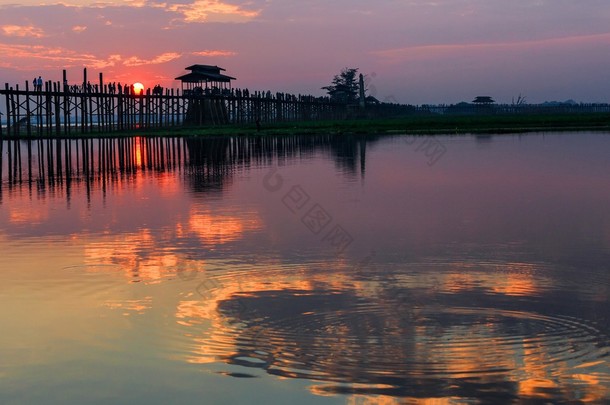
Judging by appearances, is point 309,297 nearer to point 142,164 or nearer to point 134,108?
point 142,164

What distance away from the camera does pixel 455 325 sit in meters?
8.28

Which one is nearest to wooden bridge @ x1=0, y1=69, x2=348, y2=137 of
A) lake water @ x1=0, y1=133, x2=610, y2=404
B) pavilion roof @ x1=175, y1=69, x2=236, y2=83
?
pavilion roof @ x1=175, y1=69, x2=236, y2=83

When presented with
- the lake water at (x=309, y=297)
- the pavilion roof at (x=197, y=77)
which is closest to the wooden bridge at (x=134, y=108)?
the pavilion roof at (x=197, y=77)

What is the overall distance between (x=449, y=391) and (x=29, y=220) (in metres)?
12.1

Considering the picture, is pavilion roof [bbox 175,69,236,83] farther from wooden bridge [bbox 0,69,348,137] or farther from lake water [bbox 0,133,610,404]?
lake water [bbox 0,133,610,404]

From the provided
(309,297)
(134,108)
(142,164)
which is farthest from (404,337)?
(134,108)

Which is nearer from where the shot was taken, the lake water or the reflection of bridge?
the lake water

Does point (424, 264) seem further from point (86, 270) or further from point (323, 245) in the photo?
point (86, 270)

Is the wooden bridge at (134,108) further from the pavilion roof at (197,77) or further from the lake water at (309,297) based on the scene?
the lake water at (309,297)

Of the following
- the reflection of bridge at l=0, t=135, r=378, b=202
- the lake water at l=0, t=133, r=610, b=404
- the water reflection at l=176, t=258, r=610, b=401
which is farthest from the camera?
the reflection of bridge at l=0, t=135, r=378, b=202

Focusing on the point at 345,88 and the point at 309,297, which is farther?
the point at 345,88

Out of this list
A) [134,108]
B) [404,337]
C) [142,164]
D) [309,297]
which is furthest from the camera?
[134,108]

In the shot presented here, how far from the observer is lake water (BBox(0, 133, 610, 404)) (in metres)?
6.87

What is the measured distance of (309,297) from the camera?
9602mm
